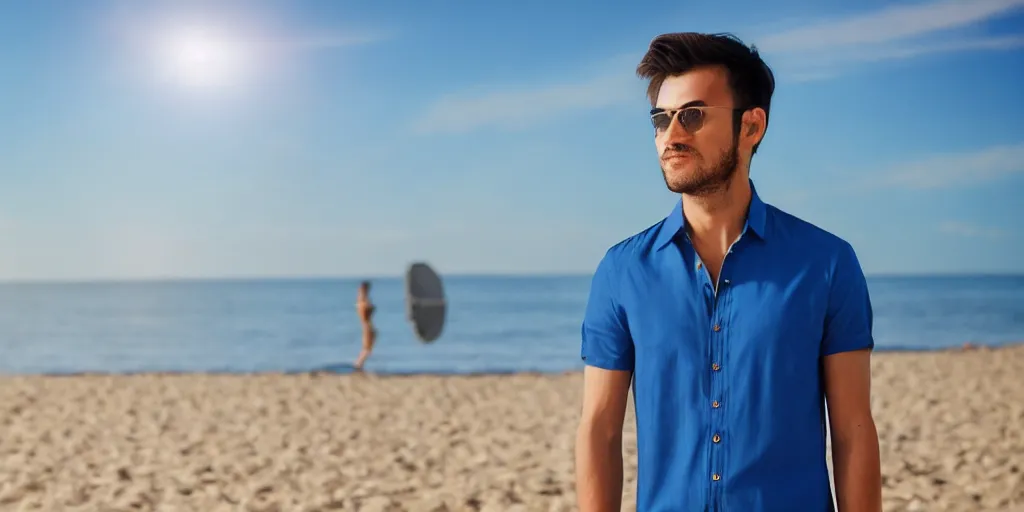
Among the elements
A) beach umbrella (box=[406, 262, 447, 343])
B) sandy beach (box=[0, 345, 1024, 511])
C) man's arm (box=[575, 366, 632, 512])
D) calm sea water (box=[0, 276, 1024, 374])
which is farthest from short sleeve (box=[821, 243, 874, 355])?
calm sea water (box=[0, 276, 1024, 374])

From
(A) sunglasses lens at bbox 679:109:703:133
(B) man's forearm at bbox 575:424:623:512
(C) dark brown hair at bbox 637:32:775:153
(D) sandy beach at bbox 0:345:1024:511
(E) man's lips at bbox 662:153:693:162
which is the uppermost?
(C) dark brown hair at bbox 637:32:775:153

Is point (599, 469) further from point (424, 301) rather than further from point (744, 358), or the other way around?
point (424, 301)

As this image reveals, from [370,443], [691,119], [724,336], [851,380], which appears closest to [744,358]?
[724,336]

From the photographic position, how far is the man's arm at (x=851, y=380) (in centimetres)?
163

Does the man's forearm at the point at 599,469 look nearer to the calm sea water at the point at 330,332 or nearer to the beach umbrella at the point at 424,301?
the beach umbrella at the point at 424,301

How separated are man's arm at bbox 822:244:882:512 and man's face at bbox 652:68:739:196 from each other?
0.25 meters

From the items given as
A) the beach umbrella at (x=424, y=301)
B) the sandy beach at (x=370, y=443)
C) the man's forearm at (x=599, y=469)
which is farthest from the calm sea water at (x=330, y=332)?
the man's forearm at (x=599, y=469)

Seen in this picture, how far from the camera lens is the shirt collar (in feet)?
5.58

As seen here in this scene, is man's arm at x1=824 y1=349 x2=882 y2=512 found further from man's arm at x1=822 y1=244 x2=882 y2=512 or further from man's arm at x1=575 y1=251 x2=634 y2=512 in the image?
man's arm at x1=575 y1=251 x2=634 y2=512

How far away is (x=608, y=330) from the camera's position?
1739mm

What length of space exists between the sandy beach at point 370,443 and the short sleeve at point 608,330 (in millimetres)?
3525

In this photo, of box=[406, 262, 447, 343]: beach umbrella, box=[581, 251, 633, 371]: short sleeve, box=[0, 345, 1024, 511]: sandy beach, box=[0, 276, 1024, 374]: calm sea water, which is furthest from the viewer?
box=[0, 276, 1024, 374]: calm sea water

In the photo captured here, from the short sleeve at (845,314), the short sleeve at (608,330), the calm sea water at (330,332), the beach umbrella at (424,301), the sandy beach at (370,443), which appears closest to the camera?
the short sleeve at (845,314)

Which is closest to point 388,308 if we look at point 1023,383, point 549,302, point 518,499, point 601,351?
point 549,302
